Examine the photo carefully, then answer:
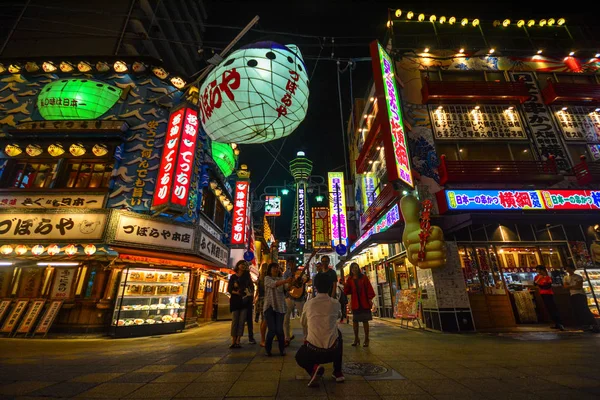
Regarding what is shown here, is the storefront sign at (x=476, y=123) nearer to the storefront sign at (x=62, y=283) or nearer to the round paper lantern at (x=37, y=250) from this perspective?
the storefront sign at (x=62, y=283)

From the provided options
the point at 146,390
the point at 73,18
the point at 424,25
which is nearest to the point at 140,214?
the point at 146,390

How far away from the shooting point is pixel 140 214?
1072 cm

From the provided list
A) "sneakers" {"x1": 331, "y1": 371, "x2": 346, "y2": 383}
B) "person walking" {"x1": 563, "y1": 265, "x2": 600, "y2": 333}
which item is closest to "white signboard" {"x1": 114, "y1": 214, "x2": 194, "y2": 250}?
"sneakers" {"x1": 331, "y1": 371, "x2": 346, "y2": 383}

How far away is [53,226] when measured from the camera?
1010 cm

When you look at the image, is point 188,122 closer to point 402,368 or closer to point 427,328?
point 402,368

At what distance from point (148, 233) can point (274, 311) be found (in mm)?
7540

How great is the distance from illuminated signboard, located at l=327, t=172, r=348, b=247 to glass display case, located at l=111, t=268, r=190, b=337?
1090cm

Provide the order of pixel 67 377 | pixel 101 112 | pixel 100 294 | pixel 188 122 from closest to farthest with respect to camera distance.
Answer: pixel 67 377 < pixel 100 294 < pixel 188 122 < pixel 101 112

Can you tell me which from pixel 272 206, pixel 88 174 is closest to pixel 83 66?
pixel 88 174

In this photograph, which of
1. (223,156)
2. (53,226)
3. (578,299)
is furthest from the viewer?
(223,156)

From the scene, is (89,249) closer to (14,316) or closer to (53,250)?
(53,250)

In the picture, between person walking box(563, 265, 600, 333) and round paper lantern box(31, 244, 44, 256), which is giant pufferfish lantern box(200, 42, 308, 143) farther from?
person walking box(563, 265, 600, 333)

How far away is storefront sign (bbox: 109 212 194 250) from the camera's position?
10.2m

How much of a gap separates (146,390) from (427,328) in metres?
10.00
